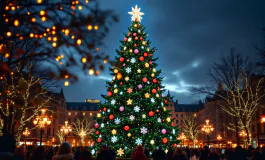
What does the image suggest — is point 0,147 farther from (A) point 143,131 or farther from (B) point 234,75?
(B) point 234,75

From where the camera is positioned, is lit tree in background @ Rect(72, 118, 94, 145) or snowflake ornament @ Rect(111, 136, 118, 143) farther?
lit tree in background @ Rect(72, 118, 94, 145)

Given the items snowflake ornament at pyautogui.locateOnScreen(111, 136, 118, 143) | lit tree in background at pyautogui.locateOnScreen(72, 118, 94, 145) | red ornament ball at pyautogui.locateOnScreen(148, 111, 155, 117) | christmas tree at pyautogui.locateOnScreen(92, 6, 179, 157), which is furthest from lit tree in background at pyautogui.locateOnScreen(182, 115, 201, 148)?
snowflake ornament at pyautogui.locateOnScreen(111, 136, 118, 143)

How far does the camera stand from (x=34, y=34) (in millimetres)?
Result: 7359

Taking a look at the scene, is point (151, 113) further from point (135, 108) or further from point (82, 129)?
point (82, 129)

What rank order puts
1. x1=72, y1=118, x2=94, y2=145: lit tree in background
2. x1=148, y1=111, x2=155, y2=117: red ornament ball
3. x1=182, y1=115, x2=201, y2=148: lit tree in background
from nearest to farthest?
1. x1=148, y1=111, x2=155, y2=117: red ornament ball
2. x1=182, y1=115, x2=201, y2=148: lit tree in background
3. x1=72, y1=118, x2=94, y2=145: lit tree in background

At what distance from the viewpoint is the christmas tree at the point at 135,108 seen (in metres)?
22.9

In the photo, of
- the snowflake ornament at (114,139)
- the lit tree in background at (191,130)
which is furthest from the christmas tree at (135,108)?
the lit tree in background at (191,130)

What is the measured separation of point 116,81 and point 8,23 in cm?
1696

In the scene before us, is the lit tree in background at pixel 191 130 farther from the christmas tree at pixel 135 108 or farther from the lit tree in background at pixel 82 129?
the christmas tree at pixel 135 108

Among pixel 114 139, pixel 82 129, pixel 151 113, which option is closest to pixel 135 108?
pixel 151 113

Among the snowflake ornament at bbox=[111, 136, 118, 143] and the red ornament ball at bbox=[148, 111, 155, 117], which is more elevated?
the red ornament ball at bbox=[148, 111, 155, 117]

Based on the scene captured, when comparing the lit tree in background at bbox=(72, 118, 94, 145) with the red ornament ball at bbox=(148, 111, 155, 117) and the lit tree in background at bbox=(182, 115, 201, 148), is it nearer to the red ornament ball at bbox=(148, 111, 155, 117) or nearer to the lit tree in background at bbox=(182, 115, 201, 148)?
the lit tree in background at bbox=(182, 115, 201, 148)

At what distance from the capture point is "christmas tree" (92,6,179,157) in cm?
2286

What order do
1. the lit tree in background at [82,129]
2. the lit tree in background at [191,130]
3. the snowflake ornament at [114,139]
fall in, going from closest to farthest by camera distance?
the snowflake ornament at [114,139] < the lit tree in background at [191,130] < the lit tree in background at [82,129]
